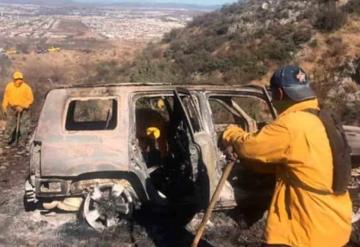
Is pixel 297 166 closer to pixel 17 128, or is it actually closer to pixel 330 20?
pixel 17 128

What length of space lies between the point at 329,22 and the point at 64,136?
69.4 ft

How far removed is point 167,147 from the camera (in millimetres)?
7934

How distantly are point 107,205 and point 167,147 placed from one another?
1.08 m

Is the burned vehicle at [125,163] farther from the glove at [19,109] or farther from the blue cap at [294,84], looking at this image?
the glove at [19,109]

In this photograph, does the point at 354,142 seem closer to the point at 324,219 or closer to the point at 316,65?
the point at 324,219

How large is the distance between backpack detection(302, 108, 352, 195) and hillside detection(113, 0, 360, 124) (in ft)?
39.9

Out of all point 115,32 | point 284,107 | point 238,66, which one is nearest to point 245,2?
point 238,66

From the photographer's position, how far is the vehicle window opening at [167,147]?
734 cm

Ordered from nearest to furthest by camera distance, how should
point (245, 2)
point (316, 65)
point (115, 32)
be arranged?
1. point (316, 65)
2. point (245, 2)
3. point (115, 32)

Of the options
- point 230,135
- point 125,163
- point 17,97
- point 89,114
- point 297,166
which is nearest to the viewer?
point 297,166

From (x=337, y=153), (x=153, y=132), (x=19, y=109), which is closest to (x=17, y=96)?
(x=19, y=109)

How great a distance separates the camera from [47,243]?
7039 mm

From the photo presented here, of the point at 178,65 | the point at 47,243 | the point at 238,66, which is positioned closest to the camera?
the point at 47,243

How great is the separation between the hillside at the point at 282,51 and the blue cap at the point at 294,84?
1225cm
